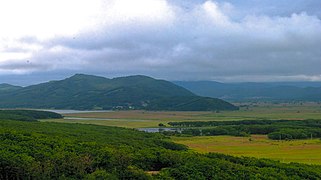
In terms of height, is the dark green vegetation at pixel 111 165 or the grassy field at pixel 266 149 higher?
the dark green vegetation at pixel 111 165

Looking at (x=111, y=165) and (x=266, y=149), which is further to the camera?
(x=266, y=149)

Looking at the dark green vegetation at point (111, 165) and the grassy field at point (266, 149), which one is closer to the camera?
the dark green vegetation at point (111, 165)

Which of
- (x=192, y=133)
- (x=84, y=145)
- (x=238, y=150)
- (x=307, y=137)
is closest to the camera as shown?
(x=84, y=145)

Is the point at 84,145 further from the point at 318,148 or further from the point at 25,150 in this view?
the point at 318,148

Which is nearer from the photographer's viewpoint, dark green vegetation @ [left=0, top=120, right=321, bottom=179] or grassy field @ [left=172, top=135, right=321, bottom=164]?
dark green vegetation @ [left=0, top=120, right=321, bottom=179]

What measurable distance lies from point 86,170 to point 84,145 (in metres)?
12.5

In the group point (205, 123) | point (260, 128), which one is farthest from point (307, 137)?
point (205, 123)

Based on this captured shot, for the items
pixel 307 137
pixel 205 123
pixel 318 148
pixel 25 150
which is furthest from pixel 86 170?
pixel 205 123

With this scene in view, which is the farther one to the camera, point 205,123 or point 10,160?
point 205,123

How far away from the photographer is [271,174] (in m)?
42.7

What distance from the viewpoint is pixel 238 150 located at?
81938 mm

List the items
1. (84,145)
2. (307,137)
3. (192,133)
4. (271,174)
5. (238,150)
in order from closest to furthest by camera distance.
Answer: (271,174) < (84,145) < (238,150) < (307,137) < (192,133)

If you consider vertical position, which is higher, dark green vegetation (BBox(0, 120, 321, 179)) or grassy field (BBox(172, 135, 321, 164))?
dark green vegetation (BBox(0, 120, 321, 179))

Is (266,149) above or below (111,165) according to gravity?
below
